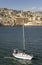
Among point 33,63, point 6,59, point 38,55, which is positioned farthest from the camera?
point 38,55

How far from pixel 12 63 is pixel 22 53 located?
12.7 ft

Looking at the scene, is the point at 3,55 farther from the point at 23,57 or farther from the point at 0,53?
the point at 23,57

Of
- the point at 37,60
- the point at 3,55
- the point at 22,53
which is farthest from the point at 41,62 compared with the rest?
the point at 3,55

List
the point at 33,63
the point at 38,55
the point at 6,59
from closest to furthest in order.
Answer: the point at 33,63
the point at 6,59
the point at 38,55

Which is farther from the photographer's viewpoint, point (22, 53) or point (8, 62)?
point (22, 53)

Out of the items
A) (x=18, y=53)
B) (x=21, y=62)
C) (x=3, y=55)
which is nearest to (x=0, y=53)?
(x=3, y=55)

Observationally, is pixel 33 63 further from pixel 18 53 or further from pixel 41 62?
pixel 18 53

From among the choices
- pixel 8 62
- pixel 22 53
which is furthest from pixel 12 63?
pixel 22 53

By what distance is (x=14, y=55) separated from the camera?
44312mm

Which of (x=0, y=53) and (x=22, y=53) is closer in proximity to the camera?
(x=22, y=53)

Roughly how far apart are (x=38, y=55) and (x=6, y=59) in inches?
243

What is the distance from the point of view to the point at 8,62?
41.0 meters

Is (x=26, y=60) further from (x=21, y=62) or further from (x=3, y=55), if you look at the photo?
(x=3, y=55)

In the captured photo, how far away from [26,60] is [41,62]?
8.75 ft
